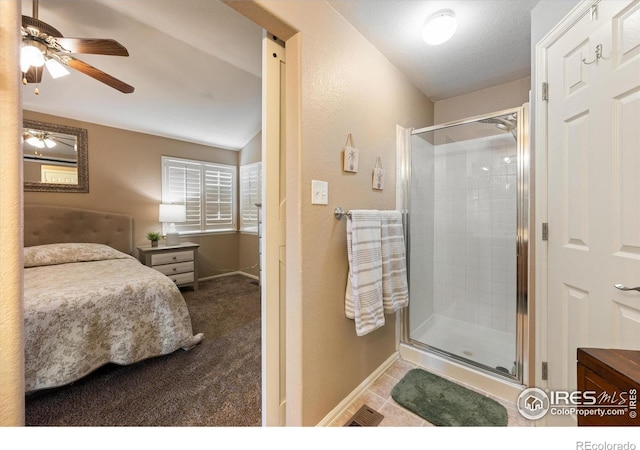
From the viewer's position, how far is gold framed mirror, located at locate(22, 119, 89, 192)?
280 cm

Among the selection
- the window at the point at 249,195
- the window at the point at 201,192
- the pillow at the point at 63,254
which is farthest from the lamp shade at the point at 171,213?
the window at the point at 249,195

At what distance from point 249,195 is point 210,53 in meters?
2.34

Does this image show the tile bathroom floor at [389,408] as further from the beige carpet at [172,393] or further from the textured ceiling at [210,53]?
the textured ceiling at [210,53]

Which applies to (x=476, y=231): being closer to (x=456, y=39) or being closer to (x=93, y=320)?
(x=456, y=39)

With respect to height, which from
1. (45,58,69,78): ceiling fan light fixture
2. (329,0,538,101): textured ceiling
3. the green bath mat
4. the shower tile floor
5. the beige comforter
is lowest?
the green bath mat

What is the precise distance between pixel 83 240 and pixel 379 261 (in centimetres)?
362

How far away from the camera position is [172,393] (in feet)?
5.31

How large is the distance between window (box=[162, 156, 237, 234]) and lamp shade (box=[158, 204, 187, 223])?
1.08 ft

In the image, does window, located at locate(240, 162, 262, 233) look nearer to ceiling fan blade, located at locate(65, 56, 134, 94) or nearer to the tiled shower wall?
ceiling fan blade, located at locate(65, 56, 134, 94)

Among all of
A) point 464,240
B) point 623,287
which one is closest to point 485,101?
point 464,240

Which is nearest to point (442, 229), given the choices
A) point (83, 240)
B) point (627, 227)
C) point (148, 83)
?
point (627, 227)

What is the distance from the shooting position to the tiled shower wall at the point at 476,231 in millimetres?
2229

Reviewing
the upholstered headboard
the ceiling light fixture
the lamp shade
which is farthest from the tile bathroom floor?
the upholstered headboard

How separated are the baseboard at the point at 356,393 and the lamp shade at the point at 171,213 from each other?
325cm
